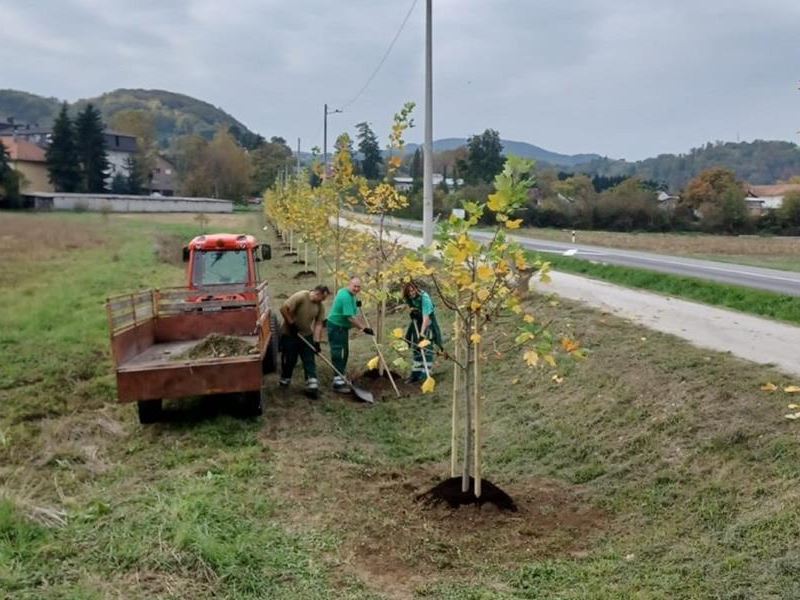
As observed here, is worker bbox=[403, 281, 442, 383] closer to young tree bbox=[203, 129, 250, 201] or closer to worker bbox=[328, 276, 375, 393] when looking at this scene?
worker bbox=[328, 276, 375, 393]

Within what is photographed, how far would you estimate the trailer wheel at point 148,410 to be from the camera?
827 cm

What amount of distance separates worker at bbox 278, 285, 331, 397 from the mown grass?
6800mm

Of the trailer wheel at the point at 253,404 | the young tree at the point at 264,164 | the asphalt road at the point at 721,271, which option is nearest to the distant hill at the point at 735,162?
the young tree at the point at 264,164

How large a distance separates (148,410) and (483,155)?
232ft

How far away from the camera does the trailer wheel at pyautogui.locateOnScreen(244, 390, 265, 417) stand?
8.20m

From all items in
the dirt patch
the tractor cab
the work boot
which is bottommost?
the dirt patch

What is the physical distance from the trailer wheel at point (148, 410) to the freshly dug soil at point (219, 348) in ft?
2.07

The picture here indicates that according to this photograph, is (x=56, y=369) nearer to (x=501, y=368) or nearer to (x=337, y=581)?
(x=501, y=368)

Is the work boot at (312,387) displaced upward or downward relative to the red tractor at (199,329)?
downward

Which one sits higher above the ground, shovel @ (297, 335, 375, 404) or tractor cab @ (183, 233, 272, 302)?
tractor cab @ (183, 233, 272, 302)

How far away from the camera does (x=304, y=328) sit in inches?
380

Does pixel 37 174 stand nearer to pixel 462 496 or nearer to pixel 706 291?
Answer: pixel 706 291

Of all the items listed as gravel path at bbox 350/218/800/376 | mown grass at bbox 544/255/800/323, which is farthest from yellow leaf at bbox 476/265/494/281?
mown grass at bbox 544/255/800/323

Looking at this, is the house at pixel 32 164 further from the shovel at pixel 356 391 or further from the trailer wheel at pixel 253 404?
the trailer wheel at pixel 253 404
